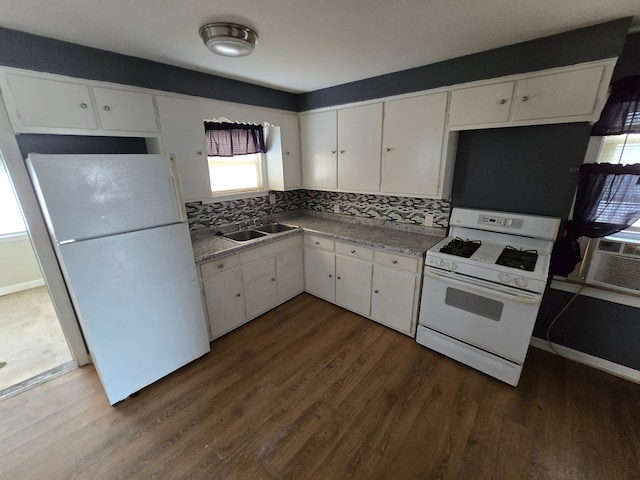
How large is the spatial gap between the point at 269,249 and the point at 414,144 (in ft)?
5.60

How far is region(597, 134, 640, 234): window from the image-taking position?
5.61ft

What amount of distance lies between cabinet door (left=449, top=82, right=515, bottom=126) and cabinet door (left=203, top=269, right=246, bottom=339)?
2304 mm

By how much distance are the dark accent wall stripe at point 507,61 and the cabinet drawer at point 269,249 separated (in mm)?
1578

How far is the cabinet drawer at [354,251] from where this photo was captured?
251 cm

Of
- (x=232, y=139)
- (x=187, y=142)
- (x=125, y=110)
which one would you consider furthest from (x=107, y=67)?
(x=232, y=139)

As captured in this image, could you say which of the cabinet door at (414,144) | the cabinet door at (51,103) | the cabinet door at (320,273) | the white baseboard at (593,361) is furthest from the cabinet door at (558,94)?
the cabinet door at (51,103)

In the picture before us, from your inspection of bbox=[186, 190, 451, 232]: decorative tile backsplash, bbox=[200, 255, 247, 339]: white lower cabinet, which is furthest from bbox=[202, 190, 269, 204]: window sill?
bbox=[200, 255, 247, 339]: white lower cabinet

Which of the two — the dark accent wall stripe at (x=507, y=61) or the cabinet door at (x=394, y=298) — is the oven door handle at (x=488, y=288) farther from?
the dark accent wall stripe at (x=507, y=61)

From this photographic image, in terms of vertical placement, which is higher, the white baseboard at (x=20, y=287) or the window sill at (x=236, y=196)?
the window sill at (x=236, y=196)

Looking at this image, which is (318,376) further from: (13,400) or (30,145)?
(30,145)

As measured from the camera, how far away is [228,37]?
1494 mm

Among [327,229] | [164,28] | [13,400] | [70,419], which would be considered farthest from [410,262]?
[13,400]

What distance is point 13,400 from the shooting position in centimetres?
188

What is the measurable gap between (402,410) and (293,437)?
74 cm
